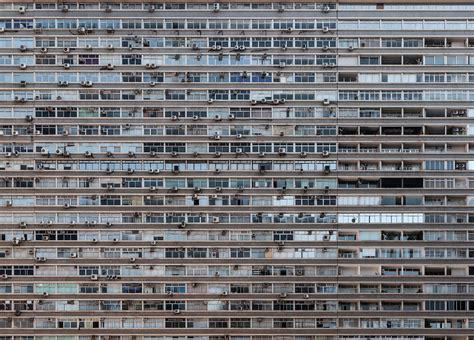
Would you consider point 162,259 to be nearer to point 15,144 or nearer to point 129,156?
point 129,156

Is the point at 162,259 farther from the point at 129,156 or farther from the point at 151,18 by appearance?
the point at 151,18

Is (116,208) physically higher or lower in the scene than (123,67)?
lower

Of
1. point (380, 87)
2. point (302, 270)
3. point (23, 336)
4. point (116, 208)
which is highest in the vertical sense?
point (380, 87)

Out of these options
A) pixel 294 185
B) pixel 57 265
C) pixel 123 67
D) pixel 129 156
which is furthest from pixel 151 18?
pixel 57 265

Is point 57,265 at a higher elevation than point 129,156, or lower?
lower

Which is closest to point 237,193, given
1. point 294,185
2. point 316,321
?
point 294,185

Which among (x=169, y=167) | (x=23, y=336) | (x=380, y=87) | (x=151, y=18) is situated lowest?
(x=23, y=336)
